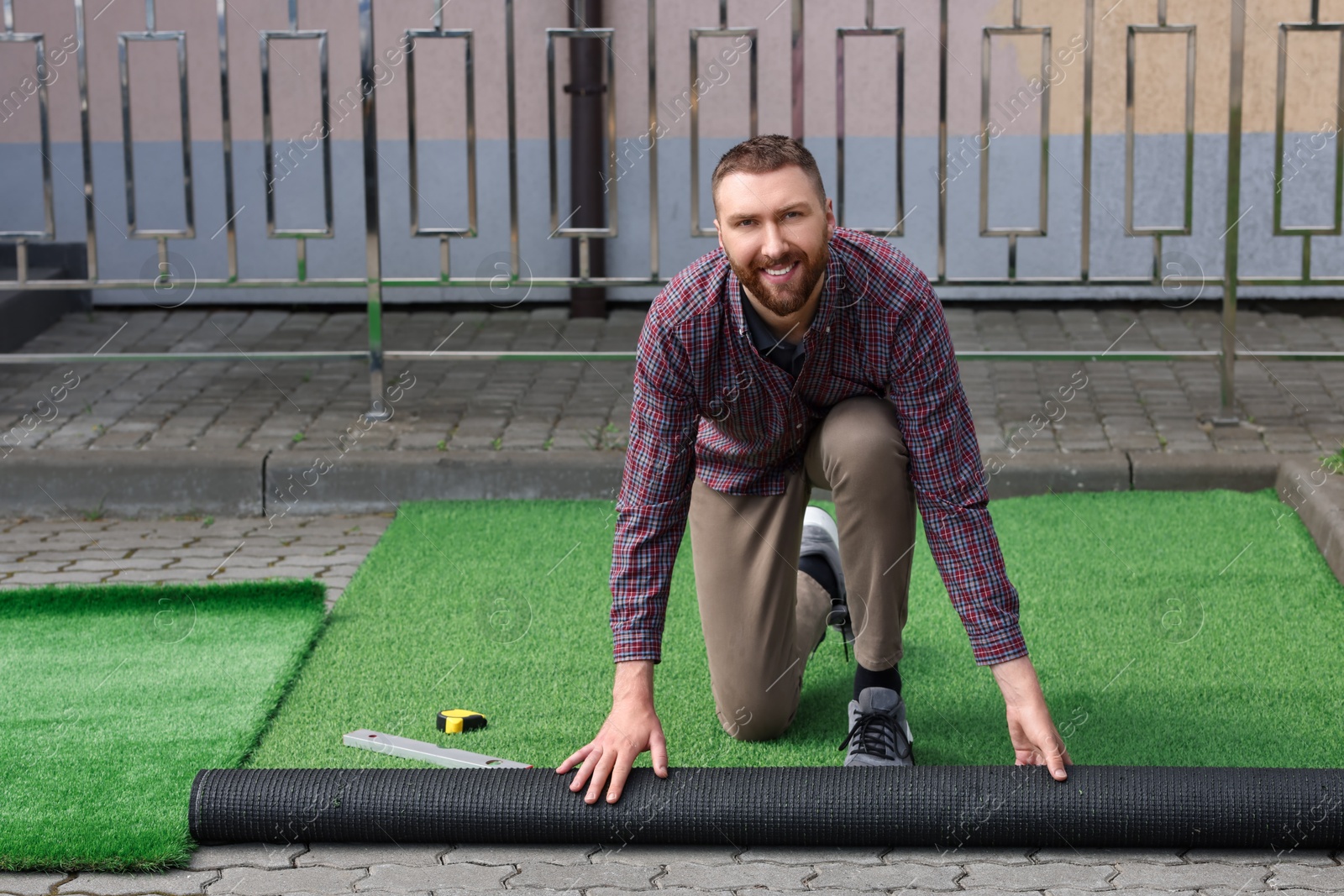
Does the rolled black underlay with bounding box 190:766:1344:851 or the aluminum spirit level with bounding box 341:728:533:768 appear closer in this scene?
the rolled black underlay with bounding box 190:766:1344:851

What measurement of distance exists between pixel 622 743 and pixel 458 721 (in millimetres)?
726

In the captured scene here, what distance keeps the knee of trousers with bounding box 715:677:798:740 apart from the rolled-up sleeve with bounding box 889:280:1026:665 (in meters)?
0.57

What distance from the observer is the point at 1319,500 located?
508 centimetres

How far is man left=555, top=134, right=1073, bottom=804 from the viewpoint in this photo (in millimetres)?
3041

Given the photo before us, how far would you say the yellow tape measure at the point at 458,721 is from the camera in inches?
144

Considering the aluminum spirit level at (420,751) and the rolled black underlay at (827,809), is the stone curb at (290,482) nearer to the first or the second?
the aluminum spirit level at (420,751)

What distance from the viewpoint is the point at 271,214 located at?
6.43 metres

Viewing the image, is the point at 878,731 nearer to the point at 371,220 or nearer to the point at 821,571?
the point at 821,571

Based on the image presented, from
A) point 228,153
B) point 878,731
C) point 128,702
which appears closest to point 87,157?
point 228,153

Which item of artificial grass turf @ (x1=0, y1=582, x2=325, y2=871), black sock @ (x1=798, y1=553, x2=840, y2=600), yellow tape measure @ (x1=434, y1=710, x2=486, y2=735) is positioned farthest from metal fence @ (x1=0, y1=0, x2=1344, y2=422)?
yellow tape measure @ (x1=434, y1=710, x2=486, y2=735)

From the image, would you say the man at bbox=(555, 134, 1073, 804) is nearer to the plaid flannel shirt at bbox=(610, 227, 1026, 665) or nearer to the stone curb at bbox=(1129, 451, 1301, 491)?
the plaid flannel shirt at bbox=(610, 227, 1026, 665)

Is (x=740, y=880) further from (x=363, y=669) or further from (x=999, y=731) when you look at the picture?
(x=363, y=669)

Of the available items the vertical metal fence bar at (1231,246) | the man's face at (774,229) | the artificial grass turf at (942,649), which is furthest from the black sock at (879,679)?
the vertical metal fence bar at (1231,246)

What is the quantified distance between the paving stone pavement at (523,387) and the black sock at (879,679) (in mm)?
2460
